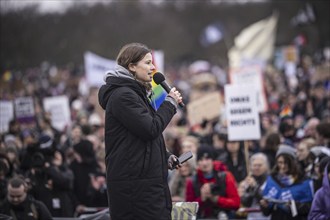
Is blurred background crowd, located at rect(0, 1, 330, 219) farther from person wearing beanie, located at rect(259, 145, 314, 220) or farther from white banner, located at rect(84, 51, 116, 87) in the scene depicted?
white banner, located at rect(84, 51, 116, 87)

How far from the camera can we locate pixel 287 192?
850cm

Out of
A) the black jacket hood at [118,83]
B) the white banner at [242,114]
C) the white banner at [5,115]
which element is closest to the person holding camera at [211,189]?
the white banner at [242,114]

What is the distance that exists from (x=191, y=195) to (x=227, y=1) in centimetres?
8195

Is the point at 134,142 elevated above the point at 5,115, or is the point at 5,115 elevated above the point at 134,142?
the point at 5,115

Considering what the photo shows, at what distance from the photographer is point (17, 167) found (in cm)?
1088

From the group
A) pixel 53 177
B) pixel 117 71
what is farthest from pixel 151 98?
pixel 53 177

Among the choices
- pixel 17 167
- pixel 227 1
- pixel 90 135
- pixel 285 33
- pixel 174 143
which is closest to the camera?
pixel 17 167

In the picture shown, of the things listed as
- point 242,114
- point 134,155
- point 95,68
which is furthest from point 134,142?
point 95,68

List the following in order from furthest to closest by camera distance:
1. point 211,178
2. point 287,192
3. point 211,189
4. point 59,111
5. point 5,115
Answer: point 59,111 < point 5,115 < point 211,178 < point 211,189 < point 287,192

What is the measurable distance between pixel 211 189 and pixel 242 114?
2.73 m

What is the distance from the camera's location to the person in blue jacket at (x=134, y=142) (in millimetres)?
5934

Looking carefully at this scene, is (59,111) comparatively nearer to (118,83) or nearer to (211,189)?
(211,189)

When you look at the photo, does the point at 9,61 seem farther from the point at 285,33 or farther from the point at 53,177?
the point at 285,33

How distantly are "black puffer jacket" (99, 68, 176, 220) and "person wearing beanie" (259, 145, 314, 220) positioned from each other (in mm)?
2621
